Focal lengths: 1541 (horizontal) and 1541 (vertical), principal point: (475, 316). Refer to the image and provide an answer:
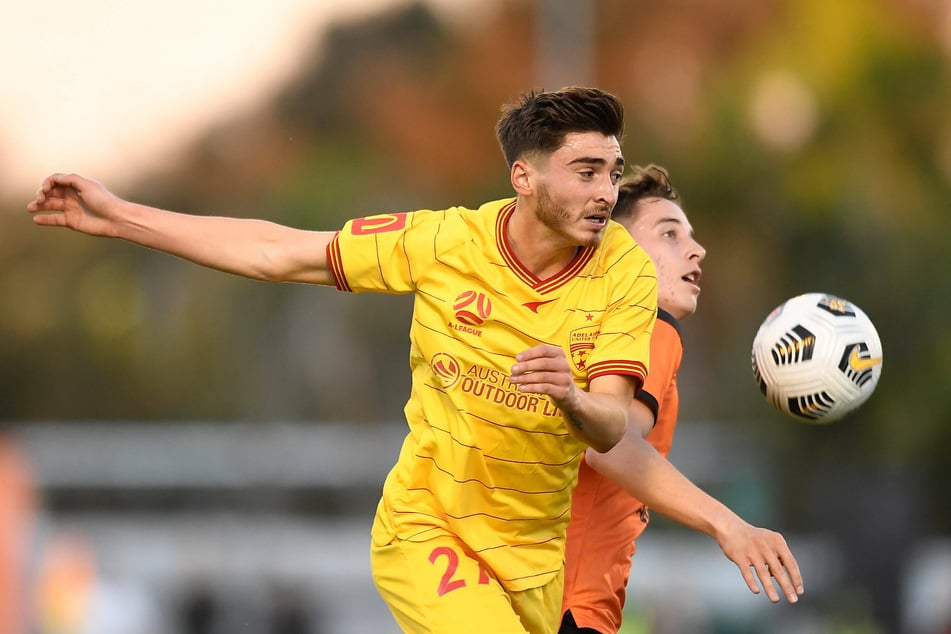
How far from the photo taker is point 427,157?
43750 millimetres

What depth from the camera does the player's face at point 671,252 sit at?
22.6ft

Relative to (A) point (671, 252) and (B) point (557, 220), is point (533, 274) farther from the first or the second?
(A) point (671, 252)

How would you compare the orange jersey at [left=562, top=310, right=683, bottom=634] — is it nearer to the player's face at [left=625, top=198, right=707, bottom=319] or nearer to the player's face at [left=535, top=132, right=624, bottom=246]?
the player's face at [left=625, top=198, right=707, bottom=319]

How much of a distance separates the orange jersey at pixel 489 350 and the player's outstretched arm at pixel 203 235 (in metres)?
0.13

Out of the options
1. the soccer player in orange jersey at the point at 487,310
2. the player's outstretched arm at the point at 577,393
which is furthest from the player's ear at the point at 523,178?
the player's outstretched arm at the point at 577,393

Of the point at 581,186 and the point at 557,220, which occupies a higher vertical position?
the point at 581,186

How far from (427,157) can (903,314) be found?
2215 centimetres

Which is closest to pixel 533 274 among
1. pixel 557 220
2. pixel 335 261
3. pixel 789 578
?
pixel 557 220

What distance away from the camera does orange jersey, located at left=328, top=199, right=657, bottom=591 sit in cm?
593

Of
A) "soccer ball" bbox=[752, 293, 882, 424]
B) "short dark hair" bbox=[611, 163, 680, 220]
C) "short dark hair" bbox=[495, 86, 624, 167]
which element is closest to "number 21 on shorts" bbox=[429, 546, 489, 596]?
"short dark hair" bbox=[495, 86, 624, 167]

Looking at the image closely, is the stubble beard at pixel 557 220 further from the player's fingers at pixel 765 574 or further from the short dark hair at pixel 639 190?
the player's fingers at pixel 765 574

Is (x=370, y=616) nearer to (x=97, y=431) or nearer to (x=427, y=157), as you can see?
(x=97, y=431)

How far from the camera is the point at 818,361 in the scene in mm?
6754

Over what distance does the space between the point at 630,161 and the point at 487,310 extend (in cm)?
2205
